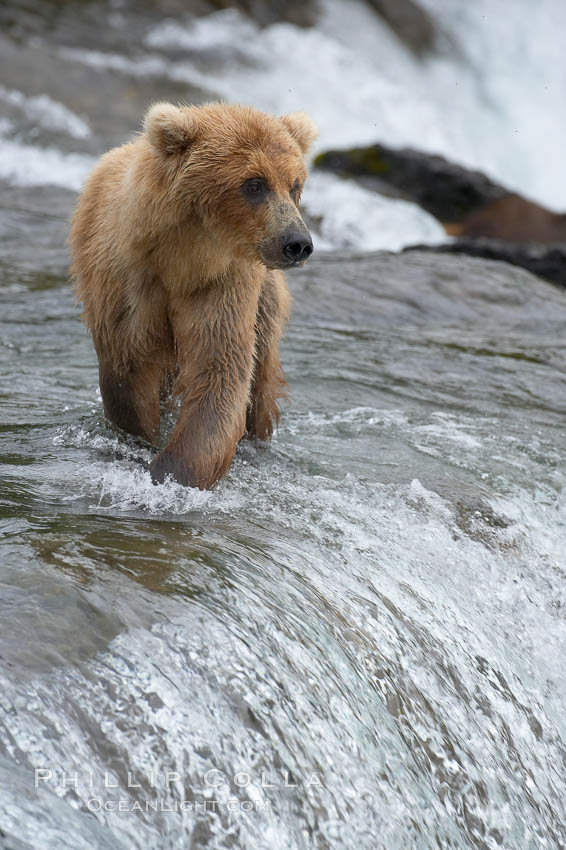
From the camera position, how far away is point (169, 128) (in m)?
4.05

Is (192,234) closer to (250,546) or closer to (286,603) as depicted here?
(250,546)

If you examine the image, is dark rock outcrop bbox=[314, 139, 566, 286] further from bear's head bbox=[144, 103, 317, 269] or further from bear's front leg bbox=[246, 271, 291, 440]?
bear's head bbox=[144, 103, 317, 269]

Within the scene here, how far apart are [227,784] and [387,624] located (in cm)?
107

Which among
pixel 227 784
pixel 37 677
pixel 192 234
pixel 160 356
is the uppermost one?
pixel 192 234

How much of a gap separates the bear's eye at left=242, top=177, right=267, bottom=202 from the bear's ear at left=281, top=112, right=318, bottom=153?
0.48m

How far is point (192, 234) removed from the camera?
13.9 feet

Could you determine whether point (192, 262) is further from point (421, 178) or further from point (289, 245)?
point (421, 178)

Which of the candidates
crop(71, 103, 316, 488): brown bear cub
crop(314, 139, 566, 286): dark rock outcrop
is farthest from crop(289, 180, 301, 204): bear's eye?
crop(314, 139, 566, 286): dark rock outcrop

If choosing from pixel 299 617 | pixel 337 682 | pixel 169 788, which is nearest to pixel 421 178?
pixel 299 617

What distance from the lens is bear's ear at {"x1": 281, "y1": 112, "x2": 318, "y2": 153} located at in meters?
4.51

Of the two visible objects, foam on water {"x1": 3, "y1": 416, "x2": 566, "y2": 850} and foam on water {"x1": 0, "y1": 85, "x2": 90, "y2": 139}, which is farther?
foam on water {"x1": 0, "y1": 85, "x2": 90, "y2": 139}

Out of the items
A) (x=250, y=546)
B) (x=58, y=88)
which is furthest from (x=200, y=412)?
(x=58, y=88)

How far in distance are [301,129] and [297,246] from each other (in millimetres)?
735

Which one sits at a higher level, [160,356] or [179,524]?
[160,356]
